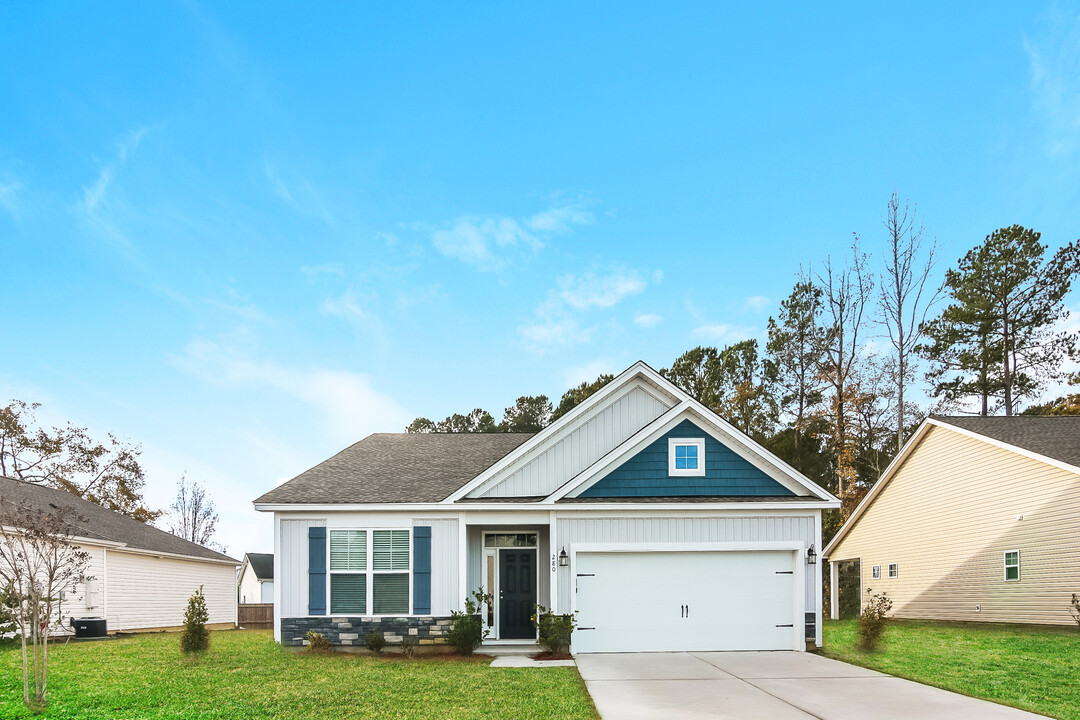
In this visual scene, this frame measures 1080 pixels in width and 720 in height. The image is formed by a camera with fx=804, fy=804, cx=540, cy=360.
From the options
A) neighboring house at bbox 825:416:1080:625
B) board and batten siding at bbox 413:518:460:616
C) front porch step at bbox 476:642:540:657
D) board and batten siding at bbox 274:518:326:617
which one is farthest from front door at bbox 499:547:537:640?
neighboring house at bbox 825:416:1080:625

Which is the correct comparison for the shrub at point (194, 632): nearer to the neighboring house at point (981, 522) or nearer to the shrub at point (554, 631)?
the shrub at point (554, 631)

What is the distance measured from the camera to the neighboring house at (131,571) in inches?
Answer: 851

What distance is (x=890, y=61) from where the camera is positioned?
1980 centimetres

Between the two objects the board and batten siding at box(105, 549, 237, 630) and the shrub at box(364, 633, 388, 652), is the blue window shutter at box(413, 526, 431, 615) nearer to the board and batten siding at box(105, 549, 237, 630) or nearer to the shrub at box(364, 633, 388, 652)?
the shrub at box(364, 633, 388, 652)

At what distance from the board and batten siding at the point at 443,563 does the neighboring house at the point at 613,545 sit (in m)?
0.03

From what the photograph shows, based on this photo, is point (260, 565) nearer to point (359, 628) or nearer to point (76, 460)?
point (76, 460)

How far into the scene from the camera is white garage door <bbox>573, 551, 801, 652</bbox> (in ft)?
49.4

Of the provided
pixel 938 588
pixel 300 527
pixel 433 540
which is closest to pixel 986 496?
pixel 938 588

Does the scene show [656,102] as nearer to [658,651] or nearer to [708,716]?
[658,651]

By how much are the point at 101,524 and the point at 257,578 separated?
2077 centimetres

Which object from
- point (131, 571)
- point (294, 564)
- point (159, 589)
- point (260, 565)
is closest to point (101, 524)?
point (131, 571)

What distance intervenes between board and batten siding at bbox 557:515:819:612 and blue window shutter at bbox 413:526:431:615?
8.44ft

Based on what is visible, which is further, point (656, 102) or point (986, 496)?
point (986, 496)

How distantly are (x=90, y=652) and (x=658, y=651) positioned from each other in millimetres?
11242
